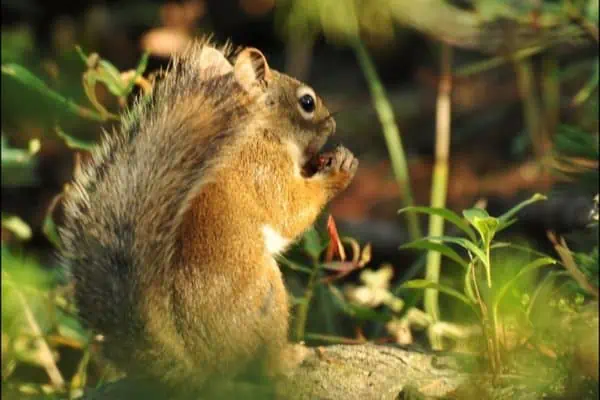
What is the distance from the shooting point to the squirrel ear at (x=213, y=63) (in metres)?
2.40

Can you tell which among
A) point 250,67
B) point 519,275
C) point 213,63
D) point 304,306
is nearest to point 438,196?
point 304,306

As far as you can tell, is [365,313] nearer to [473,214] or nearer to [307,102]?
[307,102]

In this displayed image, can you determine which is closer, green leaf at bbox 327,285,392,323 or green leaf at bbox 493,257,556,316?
green leaf at bbox 493,257,556,316

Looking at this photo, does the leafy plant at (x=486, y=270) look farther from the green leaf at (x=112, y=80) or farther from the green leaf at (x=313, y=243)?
the green leaf at (x=112, y=80)

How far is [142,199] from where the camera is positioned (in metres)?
2.25

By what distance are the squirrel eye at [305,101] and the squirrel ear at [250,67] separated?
109 millimetres

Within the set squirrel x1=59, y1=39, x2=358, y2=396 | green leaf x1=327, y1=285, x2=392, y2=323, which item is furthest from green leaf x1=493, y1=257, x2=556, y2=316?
green leaf x1=327, y1=285, x2=392, y2=323

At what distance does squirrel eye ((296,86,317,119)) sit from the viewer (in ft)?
9.22

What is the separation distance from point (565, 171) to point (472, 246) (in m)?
0.85

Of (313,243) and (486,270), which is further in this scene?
(313,243)

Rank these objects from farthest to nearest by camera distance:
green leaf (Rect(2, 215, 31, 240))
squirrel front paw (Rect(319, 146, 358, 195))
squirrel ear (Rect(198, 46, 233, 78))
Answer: green leaf (Rect(2, 215, 31, 240)), squirrel front paw (Rect(319, 146, 358, 195)), squirrel ear (Rect(198, 46, 233, 78))

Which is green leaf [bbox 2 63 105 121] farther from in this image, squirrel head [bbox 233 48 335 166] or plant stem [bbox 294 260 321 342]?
plant stem [bbox 294 260 321 342]

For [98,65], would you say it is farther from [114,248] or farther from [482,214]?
[482,214]

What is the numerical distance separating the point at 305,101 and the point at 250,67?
0.63ft
